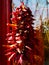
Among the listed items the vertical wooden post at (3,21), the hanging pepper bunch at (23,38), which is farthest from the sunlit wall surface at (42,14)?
the vertical wooden post at (3,21)

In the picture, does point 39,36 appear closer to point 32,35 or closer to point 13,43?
point 32,35

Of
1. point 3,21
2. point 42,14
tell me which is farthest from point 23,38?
point 3,21

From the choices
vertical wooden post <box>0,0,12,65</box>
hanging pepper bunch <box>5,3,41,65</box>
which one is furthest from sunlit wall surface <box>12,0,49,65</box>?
vertical wooden post <box>0,0,12,65</box>

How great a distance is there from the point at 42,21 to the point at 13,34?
0.92 feet

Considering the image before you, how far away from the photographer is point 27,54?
5.31 ft

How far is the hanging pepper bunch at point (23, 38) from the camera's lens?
1602 mm

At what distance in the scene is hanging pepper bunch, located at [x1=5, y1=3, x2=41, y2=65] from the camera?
5.25 ft

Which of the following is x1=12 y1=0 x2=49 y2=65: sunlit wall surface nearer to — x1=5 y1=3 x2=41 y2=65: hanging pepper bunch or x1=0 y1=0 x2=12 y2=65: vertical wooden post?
x1=5 y1=3 x2=41 y2=65: hanging pepper bunch

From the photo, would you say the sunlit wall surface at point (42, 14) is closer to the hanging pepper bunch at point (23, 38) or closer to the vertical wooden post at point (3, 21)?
the hanging pepper bunch at point (23, 38)

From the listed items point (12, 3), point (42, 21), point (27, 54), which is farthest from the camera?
point (12, 3)

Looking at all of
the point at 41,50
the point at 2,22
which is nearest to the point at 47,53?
the point at 41,50

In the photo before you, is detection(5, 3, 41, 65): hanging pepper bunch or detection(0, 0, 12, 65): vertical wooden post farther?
detection(0, 0, 12, 65): vertical wooden post

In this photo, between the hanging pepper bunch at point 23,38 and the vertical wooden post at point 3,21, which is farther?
the vertical wooden post at point 3,21

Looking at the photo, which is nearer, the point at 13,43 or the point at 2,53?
the point at 13,43
